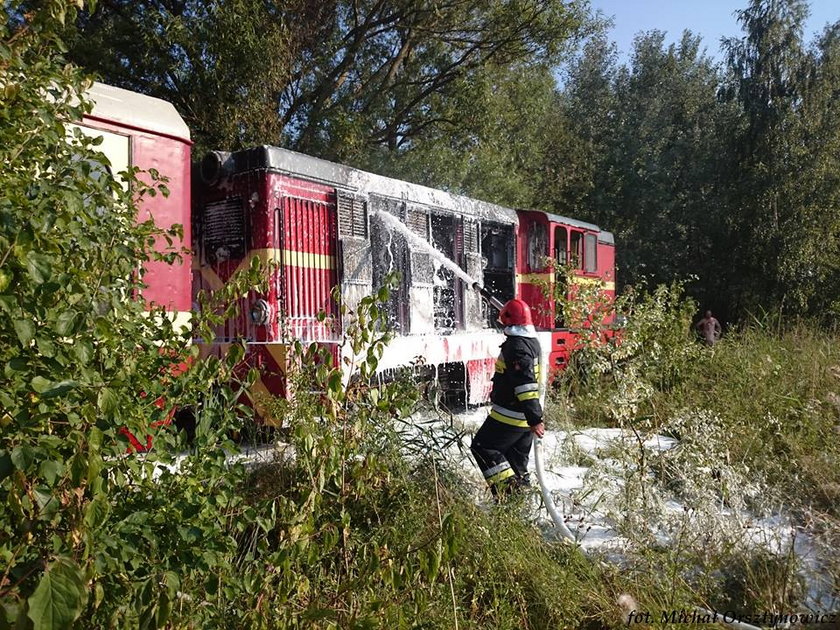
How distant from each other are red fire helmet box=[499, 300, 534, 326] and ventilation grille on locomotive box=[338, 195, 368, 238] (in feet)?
8.13

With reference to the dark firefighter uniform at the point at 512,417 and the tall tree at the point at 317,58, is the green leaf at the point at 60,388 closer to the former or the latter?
the dark firefighter uniform at the point at 512,417

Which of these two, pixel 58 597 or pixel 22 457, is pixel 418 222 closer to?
pixel 22 457

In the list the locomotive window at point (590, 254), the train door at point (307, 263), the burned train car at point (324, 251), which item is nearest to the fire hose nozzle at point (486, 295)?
the burned train car at point (324, 251)

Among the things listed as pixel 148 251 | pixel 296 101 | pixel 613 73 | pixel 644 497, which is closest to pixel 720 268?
pixel 613 73

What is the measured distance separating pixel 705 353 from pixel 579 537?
4.36m

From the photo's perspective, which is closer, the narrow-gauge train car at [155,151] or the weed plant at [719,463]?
the weed plant at [719,463]

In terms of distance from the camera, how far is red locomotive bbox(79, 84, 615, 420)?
16.7 ft

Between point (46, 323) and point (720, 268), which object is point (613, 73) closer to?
point (720, 268)

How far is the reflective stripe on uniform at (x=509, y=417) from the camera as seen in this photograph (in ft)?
14.5

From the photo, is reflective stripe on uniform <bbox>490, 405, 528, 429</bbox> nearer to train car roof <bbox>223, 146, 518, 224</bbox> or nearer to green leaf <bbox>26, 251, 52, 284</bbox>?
train car roof <bbox>223, 146, 518, 224</bbox>

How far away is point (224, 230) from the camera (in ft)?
20.5

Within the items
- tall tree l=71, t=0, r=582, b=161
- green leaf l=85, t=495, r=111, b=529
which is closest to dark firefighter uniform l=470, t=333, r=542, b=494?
green leaf l=85, t=495, r=111, b=529

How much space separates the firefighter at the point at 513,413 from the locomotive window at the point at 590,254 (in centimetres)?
694

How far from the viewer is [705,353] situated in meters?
7.25
